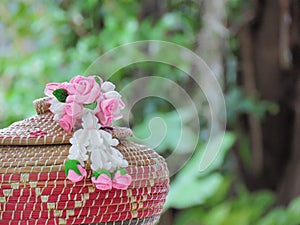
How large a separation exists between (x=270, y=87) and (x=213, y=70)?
0.29 meters

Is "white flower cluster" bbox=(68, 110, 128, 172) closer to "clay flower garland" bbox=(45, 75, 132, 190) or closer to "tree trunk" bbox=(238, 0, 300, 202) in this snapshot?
"clay flower garland" bbox=(45, 75, 132, 190)

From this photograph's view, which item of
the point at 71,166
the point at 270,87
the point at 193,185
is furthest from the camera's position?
the point at 270,87

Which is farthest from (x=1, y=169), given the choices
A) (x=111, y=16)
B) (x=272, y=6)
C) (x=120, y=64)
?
(x=272, y=6)

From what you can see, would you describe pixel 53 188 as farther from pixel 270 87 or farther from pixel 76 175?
pixel 270 87

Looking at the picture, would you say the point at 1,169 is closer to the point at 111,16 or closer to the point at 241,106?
the point at 111,16

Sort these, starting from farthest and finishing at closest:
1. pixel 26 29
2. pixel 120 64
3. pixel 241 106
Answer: pixel 241 106, pixel 26 29, pixel 120 64

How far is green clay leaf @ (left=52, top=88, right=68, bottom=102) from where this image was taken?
1.38ft

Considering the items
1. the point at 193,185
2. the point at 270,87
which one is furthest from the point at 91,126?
the point at 270,87

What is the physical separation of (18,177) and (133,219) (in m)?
0.09

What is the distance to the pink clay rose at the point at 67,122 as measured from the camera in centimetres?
42

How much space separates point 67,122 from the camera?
1.38 ft

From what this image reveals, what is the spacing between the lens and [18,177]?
1.29 ft

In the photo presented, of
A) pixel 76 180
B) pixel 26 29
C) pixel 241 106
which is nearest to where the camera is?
pixel 76 180

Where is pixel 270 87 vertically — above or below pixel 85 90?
below
